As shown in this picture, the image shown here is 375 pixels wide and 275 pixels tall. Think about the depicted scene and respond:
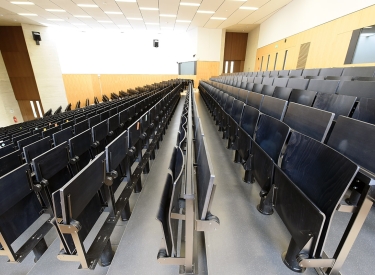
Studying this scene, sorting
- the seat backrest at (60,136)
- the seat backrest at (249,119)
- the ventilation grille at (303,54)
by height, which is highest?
the ventilation grille at (303,54)

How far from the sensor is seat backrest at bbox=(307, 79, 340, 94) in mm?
1266

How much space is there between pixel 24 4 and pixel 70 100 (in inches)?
123

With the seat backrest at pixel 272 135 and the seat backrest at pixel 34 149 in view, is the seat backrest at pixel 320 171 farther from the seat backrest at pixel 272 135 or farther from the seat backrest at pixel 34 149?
the seat backrest at pixel 34 149

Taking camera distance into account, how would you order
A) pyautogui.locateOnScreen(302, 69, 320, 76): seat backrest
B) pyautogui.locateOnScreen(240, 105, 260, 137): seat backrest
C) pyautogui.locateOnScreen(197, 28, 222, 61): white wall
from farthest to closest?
pyautogui.locateOnScreen(197, 28, 222, 61): white wall < pyautogui.locateOnScreen(302, 69, 320, 76): seat backrest < pyautogui.locateOnScreen(240, 105, 260, 137): seat backrest

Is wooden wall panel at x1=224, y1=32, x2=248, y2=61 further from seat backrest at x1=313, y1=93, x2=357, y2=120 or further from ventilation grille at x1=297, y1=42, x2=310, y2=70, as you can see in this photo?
seat backrest at x1=313, y1=93, x2=357, y2=120

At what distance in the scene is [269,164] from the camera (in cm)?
65

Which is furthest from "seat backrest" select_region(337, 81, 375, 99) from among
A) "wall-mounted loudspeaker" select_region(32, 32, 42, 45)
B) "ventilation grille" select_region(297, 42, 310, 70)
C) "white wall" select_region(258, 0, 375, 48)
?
"wall-mounted loudspeaker" select_region(32, 32, 42, 45)

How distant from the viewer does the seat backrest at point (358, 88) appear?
1003 millimetres

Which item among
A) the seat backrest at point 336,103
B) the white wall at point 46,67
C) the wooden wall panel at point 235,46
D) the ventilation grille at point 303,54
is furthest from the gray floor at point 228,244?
the wooden wall panel at point 235,46

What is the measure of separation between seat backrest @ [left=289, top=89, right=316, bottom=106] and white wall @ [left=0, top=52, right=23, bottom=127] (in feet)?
26.0

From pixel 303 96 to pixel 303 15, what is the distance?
4106 millimetres

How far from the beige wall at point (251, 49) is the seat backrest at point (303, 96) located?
643 cm

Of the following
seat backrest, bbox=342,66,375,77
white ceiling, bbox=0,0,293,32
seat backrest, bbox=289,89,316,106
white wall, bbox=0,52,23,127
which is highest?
white ceiling, bbox=0,0,293,32

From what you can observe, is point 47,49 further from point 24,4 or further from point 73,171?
point 73,171
